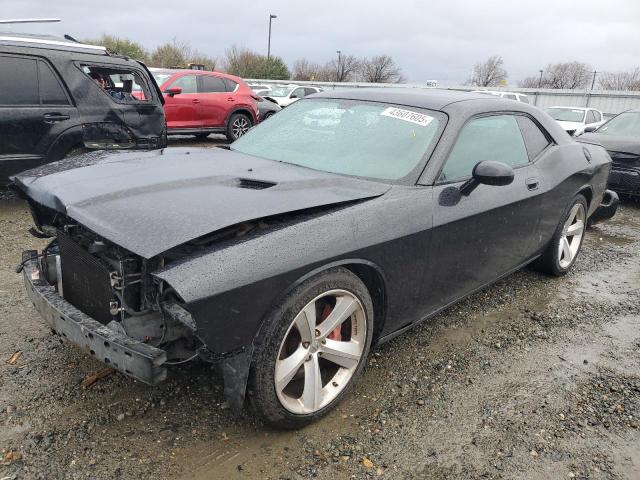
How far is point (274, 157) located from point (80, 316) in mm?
1526

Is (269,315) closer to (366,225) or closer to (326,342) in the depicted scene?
(326,342)

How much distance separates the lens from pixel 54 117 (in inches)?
215

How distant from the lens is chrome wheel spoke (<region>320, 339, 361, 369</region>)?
2.41m

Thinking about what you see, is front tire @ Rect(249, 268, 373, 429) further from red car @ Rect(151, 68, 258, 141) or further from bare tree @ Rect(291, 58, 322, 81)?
bare tree @ Rect(291, 58, 322, 81)

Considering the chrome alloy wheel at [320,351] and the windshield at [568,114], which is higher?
the windshield at [568,114]

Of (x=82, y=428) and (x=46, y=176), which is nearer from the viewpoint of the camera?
(x=82, y=428)

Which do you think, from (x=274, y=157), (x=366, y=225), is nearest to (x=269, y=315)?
(x=366, y=225)

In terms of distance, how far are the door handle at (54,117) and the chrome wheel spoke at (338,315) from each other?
455cm

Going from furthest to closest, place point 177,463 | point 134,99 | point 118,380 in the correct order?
point 134,99
point 118,380
point 177,463

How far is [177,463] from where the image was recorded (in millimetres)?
2133

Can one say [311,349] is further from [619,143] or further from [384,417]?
[619,143]

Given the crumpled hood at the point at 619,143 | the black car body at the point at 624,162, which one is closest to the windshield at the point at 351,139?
the black car body at the point at 624,162

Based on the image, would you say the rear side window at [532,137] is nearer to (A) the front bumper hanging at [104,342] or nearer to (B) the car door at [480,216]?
(B) the car door at [480,216]

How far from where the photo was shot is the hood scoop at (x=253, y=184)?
2.50 meters
